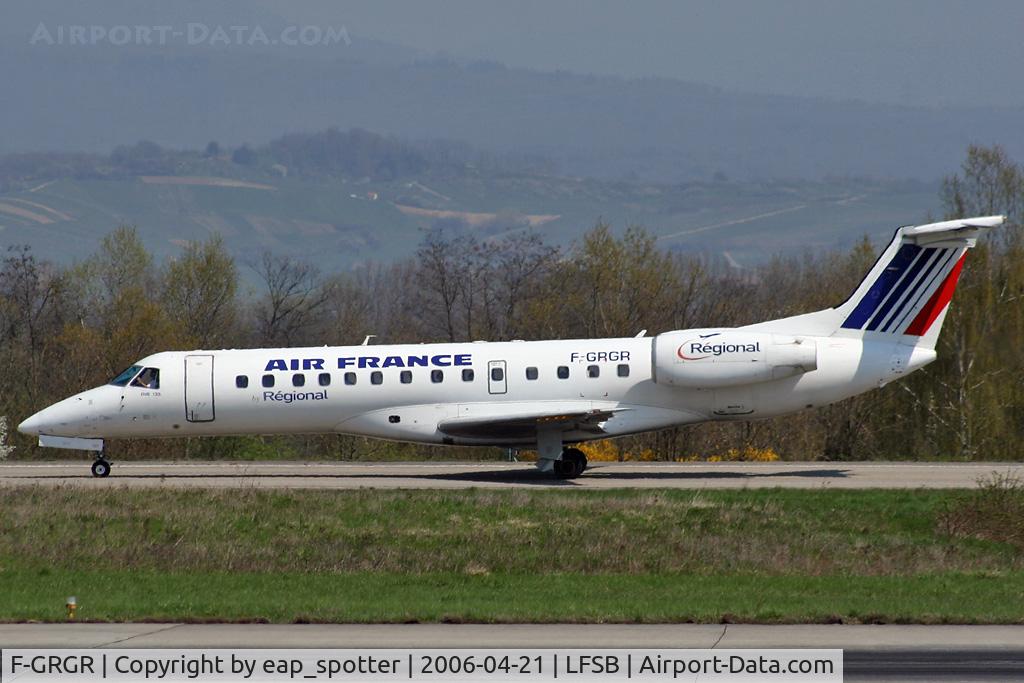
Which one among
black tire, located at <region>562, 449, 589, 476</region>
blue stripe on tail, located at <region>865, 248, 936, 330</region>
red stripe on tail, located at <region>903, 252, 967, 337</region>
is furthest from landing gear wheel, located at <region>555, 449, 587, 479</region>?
red stripe on tail, located at <region>903, 252, 967, 337</region>

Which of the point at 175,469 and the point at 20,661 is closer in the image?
the point at 20,661

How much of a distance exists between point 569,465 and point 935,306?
9.18m

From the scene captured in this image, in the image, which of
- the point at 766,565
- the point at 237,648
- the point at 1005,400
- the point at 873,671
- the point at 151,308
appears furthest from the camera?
the point at 151,308

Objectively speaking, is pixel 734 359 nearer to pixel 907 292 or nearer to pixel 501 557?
pixel 907 292

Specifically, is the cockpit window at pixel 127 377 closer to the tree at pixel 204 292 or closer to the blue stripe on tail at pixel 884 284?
the blue stripe on tail at pixel 884 284

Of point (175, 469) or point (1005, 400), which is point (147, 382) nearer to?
point (175, 469)

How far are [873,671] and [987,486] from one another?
1562 cm

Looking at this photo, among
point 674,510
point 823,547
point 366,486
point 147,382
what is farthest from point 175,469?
point 823,547

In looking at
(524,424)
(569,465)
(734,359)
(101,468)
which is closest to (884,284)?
(734,359)

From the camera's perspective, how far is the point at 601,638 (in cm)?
1736

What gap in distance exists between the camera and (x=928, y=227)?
107 ft

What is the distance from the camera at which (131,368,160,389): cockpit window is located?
34.8 metres

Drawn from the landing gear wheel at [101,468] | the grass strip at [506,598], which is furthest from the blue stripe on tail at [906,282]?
the landing gear wheel at [101,468]

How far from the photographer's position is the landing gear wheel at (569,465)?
34.2 meters
